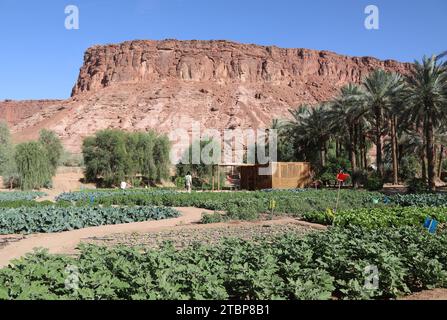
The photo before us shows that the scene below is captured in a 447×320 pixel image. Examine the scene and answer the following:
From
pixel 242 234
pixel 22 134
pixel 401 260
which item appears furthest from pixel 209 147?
pixel 22 134

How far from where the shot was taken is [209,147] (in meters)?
48.0

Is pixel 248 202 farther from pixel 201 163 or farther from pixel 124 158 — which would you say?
pixel 124 158

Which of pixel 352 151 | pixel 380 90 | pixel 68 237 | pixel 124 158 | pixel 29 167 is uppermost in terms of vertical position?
pixel 380 90

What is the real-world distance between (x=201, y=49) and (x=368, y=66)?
55.1 m

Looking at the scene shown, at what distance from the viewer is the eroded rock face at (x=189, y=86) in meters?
107

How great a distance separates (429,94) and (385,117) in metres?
8.87

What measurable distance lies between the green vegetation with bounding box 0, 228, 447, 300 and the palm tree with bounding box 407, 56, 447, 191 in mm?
21999

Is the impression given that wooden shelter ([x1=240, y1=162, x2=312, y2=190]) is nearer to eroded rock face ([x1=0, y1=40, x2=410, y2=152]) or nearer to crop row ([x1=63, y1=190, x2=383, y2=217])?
crop row ([x1=63, y1=190, x2=383, y2=217])

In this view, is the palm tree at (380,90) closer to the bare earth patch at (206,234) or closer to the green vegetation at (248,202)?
the green vegetation at (248,202)

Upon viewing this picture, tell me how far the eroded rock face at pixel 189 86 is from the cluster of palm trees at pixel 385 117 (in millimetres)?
60285

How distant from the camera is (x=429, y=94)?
2750 centimetres

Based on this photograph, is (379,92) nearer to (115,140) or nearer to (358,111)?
(358,111)

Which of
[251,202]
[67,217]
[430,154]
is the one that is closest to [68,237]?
[67,217]

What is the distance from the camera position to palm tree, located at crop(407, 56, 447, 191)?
27.4 m
